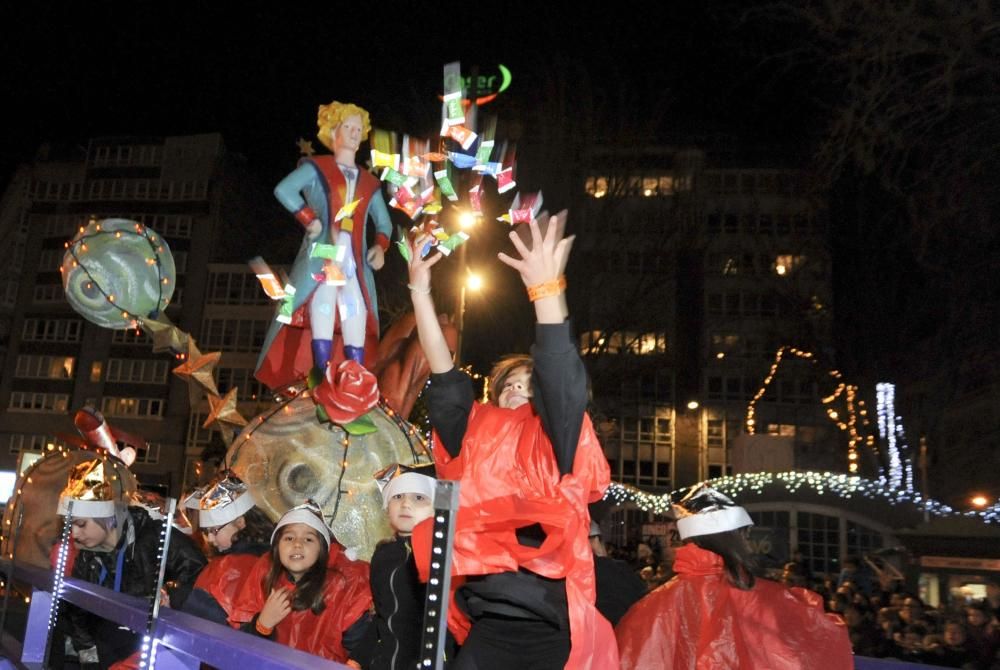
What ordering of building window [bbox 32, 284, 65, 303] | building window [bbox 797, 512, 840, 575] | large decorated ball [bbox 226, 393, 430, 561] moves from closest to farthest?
large decorated ball [bbox 226, 393, 430, 561]
building window [bbox 797, 512, 840, 575]
building window [bbox 32, 284, 65, 303]

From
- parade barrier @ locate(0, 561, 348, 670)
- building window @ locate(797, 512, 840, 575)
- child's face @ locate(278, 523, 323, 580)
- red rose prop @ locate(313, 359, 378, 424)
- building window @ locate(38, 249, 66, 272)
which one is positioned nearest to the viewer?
parade barrier @ locate(0, 561, 348, 670)

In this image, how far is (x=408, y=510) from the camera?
407 cm

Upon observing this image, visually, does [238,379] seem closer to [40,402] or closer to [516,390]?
[40,402]

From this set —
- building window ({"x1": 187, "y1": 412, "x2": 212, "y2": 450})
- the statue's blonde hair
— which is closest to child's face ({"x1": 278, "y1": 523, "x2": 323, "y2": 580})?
the statue's blonde hair

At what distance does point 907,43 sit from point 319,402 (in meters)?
5.76

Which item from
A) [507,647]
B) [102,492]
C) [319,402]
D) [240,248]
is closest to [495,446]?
[507,647]

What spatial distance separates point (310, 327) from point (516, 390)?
402 cm

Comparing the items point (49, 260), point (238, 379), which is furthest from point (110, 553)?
point (49, 260)

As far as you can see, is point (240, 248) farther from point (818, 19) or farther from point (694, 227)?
point (818, 19)

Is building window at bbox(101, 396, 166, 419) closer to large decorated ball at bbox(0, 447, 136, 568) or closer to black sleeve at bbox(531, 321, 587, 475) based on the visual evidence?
large decorated ball at bbox(0, 447, 136, 568)

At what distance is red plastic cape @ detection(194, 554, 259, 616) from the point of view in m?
4.50

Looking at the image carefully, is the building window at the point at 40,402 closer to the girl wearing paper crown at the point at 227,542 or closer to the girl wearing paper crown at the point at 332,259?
the girl wearing paper crown at the point at 332,259

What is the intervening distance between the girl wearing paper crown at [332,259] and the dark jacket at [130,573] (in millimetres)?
1432

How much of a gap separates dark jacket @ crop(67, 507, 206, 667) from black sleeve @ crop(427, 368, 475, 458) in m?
2.32
